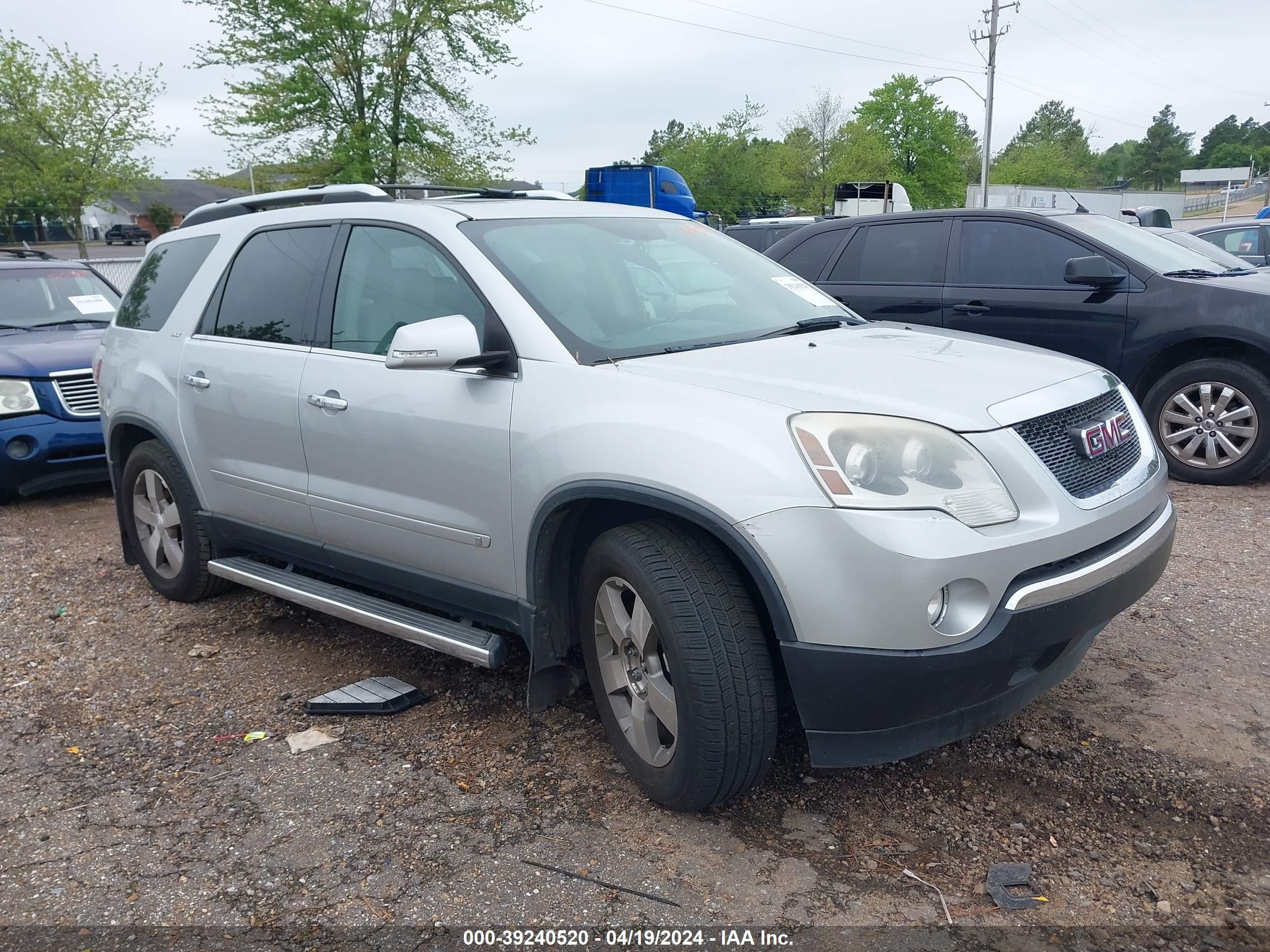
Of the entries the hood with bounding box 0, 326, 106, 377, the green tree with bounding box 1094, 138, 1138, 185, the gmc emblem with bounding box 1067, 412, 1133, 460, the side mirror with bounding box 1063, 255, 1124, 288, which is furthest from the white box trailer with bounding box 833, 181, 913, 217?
the green tree with bounding box 1094, 138, 1138, 185

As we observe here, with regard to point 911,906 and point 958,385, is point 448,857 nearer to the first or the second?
point 911,906

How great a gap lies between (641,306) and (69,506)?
5599mm

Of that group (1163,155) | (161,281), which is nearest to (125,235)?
(161,281)

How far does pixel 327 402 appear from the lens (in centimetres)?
364

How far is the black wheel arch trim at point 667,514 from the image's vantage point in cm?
250

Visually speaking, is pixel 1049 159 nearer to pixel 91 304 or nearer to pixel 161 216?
pixel 161 216

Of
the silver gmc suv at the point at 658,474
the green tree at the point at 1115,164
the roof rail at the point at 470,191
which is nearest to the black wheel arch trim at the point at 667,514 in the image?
the silver gmc suv at the point at 658,474

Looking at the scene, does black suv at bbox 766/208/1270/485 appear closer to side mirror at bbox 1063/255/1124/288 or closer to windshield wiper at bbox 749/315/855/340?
Result: side mirror at bbox 1063/255/1124/288

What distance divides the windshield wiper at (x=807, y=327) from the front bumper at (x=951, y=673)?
1.27 m

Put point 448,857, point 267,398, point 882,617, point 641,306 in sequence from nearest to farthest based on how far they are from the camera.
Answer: point 882,617 < point 448,857 < point 641,306 < point 267,398

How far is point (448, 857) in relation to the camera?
2756mm

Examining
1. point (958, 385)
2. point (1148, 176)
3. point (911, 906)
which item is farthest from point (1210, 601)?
point (1148, 176)

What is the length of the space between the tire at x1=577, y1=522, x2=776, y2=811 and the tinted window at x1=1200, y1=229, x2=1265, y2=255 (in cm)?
1172

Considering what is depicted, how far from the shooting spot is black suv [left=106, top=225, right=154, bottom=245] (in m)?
53.8
